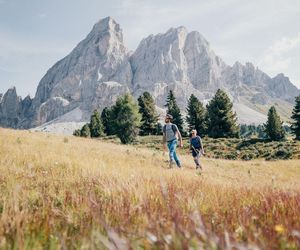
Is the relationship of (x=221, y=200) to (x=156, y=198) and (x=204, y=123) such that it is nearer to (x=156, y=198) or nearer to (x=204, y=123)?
(x=156, y=198)

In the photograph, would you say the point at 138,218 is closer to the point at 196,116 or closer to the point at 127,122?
the point at 127,122

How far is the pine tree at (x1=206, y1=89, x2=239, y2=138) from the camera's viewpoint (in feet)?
252

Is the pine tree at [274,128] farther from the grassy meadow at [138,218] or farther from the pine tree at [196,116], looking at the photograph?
the grassy meadow at [138,218]

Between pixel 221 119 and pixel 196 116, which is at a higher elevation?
pixel 196 116

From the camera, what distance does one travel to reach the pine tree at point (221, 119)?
76.9 m

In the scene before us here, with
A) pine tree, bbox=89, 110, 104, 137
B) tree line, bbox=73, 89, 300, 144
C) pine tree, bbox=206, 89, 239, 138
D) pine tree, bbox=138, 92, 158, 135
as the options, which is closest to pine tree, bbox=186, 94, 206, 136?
tree line, bbox=73, 89, 300, 144

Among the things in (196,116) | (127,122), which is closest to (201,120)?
(196,116)

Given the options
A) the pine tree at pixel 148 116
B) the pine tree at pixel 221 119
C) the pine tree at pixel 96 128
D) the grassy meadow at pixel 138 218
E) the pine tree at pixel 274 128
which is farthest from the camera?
the pine tree at pixel 96 128

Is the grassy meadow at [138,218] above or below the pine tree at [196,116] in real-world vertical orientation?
below

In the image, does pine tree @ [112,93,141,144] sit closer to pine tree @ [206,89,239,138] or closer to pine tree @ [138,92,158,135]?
pine tree @ [206,89,239,138]

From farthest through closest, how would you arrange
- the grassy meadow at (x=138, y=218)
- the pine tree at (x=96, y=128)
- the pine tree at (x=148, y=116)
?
1. the pine tree at (x=96, y=128)
2. the pine tree at (x=148, y=116)
3. the grassy meadow at (x=138, y=218)

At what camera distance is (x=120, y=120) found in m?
71.9

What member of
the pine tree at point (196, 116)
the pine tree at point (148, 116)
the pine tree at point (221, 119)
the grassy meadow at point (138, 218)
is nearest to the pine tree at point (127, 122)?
the pine tree at point (221, 119)

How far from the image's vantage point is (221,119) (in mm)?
76500
